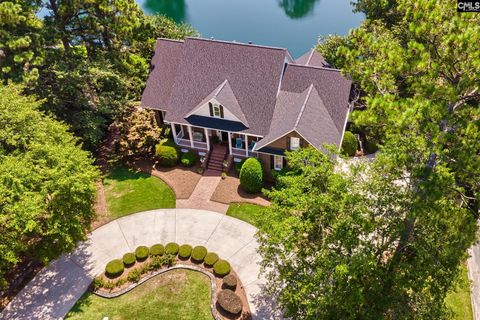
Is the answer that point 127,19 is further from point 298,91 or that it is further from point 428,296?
point 428,296

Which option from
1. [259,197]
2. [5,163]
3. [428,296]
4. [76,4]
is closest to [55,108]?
[76,4]

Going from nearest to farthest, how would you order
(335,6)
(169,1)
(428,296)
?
(428,296) → (335,6) → (169,1)

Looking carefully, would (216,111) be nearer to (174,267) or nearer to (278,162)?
(278,162)

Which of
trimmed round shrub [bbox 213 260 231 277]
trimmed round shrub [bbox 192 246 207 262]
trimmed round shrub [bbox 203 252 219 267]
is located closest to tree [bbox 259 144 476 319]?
trimmed round shrub [bbox 213 260 231 277]

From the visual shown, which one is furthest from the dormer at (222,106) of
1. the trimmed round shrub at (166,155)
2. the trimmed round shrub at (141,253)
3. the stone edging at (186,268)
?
the stone edging at (186,268)

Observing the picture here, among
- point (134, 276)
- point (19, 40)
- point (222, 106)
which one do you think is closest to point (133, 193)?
point (134, 276)

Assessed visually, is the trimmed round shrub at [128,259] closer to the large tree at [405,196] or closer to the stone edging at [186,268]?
the stone edging at [186,268]
